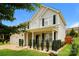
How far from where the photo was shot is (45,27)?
4.07 metres

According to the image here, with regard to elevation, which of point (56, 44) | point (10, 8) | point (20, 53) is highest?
point (10, 8)

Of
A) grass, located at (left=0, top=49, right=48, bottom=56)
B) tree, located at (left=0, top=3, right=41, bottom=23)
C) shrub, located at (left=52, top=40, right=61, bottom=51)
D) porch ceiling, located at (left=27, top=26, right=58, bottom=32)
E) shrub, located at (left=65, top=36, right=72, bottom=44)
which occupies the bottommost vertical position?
grass, located at (left=0, top=49, right=48, bottom=56)

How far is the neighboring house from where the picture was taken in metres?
4.02

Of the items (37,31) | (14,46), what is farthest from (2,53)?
(37,31)

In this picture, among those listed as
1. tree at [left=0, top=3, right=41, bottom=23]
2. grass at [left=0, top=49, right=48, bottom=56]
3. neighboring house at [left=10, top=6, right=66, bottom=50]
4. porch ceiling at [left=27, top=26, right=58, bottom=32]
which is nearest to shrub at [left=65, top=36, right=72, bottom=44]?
neighboring house at [left=10, top=6, right=66, bottom=50]

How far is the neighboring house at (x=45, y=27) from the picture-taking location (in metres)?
4.02

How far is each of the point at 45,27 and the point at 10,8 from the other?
488 millimetres

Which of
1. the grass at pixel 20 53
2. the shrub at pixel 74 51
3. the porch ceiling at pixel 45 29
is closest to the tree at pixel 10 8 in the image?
the porch ceiling at pixel 45 29

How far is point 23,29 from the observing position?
→ 4094mm

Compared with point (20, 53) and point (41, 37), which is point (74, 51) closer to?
point (41, 37)

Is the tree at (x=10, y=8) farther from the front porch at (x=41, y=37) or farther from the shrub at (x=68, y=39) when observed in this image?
the shrub at (x=68, y=39)

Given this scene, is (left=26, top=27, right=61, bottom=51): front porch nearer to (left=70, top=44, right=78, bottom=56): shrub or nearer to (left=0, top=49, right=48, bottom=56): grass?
(left=0, top=49, right=48, bottom=56): grass

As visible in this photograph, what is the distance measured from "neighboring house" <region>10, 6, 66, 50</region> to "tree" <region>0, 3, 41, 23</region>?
111mm

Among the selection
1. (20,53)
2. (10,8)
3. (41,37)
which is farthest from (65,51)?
(10,8)
